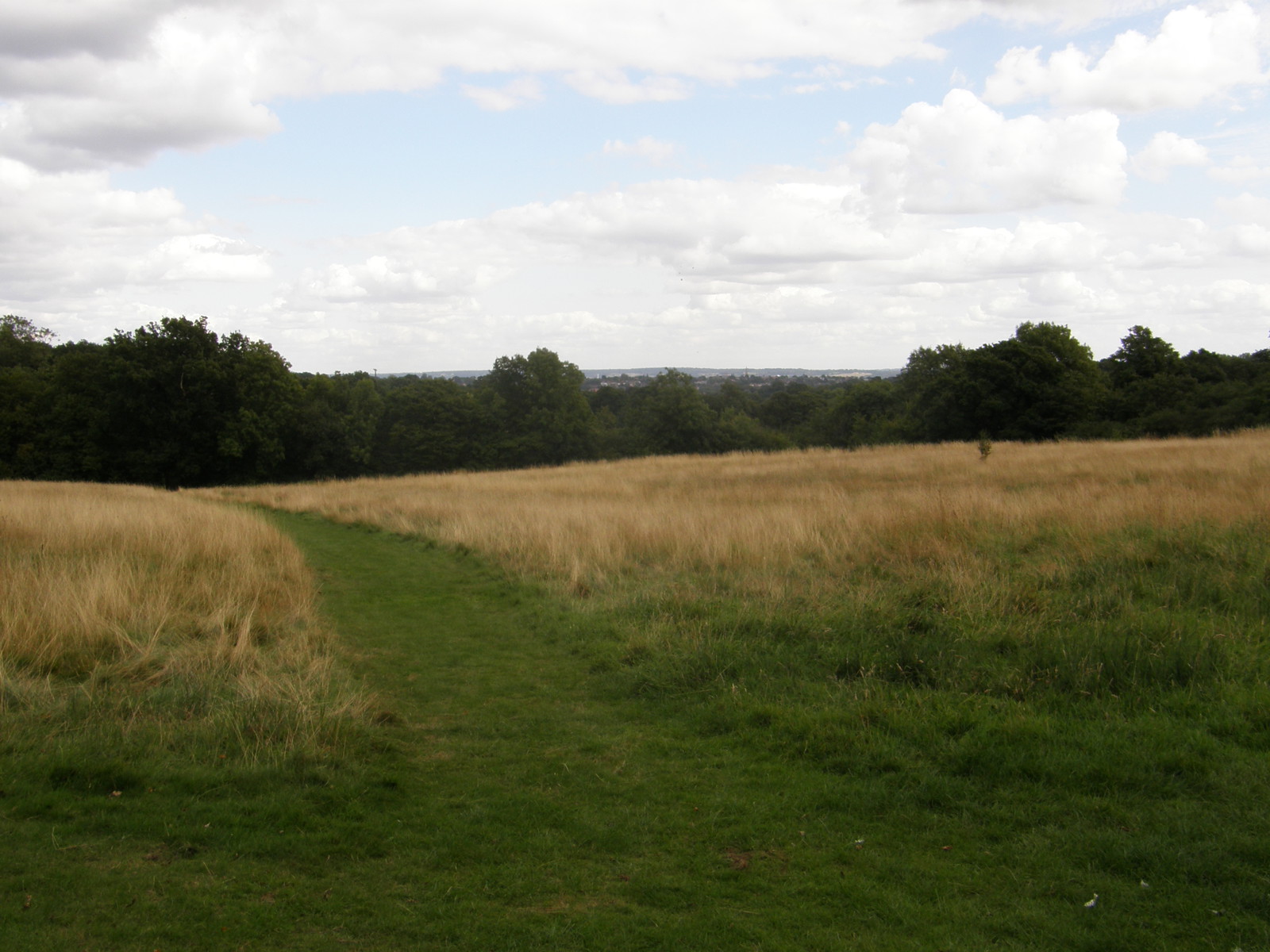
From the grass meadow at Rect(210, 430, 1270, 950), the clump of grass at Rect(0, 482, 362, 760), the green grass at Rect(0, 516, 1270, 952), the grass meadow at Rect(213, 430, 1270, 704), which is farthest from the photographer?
the grass meadow at Rect(213, 430, 1270, 704)

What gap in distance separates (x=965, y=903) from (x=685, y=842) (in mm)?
1378

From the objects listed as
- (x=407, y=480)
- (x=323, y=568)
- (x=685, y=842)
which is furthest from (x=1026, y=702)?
(x=407, y=480)

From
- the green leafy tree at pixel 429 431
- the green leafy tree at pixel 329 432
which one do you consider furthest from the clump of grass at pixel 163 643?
the green leafy tree at pixel 429 431

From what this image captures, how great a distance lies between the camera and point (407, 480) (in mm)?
31703

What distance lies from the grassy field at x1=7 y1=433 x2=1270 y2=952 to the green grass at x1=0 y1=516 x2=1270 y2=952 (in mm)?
19

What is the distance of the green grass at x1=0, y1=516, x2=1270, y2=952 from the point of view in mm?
3424

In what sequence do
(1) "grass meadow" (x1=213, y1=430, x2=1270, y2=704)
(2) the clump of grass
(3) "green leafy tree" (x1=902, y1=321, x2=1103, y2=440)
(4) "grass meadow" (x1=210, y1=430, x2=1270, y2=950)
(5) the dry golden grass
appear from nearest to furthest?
(4) "grass meadow" (x1=210, y1=430, x2=1270, y2=950)
(2) the clump of grass
(1) "grass meadow" (x1=213, y1=430, x2=1270, y2=704)
(5) the dry golden grass
(3) "green leafy tree" (x1=902, y1=321, x2=1103, y2=440)

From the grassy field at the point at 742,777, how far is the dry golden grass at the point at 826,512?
22 cm

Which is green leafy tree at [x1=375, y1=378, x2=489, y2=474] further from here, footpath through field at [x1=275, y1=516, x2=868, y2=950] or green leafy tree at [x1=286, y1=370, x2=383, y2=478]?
footpath through field at [x1=275, y1=516, x2=868, y2=950]

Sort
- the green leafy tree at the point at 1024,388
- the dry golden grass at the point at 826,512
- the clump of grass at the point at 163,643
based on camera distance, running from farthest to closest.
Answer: the green leafy tree at the point at 1024,388 → the dry golden grass at the point at 826,512 → the clump of grass at the point at 163,643

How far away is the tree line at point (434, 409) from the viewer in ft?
149

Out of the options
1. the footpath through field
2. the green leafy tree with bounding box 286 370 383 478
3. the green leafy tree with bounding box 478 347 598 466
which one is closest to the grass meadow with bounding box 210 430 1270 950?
the footpath through field

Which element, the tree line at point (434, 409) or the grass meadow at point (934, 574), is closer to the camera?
the grass meadow at point (934, 574)

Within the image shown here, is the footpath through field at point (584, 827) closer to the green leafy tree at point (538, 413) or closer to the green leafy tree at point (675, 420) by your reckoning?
the green leafy tree at point (538, 413)
